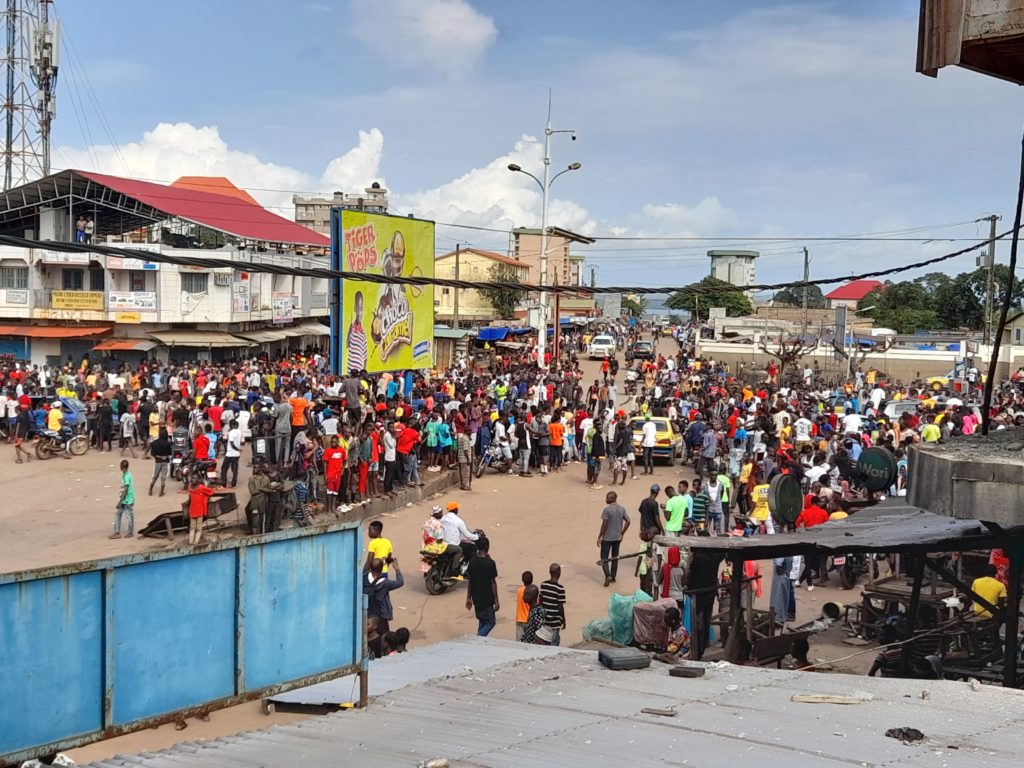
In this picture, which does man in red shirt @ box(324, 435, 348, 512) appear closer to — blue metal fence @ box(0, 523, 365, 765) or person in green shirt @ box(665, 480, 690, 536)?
person in green shirt @ box(665, 480, 690, 536)

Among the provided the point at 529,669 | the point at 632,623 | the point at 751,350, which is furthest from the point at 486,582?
the point at 751,350

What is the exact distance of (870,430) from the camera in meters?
20.6

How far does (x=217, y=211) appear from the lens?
159 ft

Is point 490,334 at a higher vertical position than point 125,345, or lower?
higher

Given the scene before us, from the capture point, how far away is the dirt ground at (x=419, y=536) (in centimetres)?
1108

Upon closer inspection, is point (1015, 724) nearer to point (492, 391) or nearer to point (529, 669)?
point (529, 669)

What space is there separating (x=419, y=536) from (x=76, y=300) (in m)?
26.8

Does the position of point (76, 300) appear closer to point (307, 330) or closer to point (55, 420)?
point (307, 330)

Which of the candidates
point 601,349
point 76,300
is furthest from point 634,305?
→ point 76,300

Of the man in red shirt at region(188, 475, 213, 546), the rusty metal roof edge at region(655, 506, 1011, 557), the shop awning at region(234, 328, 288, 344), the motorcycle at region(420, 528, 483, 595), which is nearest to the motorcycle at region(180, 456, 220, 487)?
the man in red shirt at region(188, 475, 213, 546)

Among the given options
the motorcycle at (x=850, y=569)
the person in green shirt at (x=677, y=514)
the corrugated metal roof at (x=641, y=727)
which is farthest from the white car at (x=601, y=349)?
the corrugated metal roof at (x=641, y=727)

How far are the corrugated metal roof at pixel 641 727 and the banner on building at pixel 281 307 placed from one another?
123 feet

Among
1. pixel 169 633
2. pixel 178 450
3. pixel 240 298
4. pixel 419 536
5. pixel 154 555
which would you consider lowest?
pixel 419 536

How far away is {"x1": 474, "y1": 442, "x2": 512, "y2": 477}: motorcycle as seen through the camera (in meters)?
20.6
